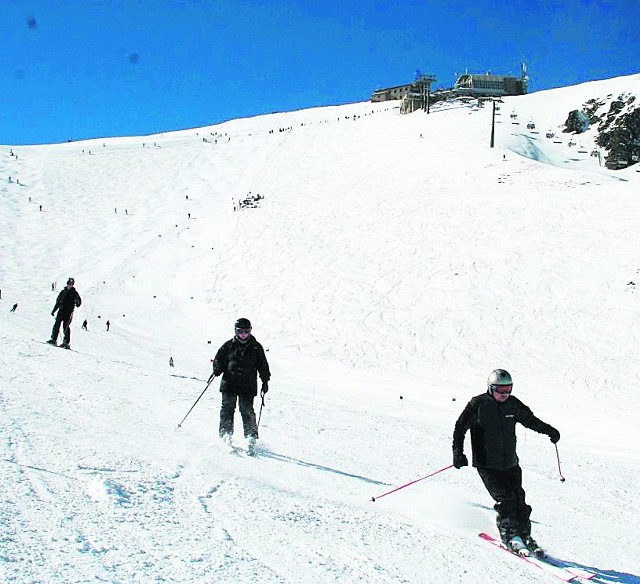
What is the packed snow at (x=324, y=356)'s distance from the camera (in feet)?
16.0

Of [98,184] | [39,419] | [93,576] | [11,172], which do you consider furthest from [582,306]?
[11,172]

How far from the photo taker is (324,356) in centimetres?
2155

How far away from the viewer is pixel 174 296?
29719 millimetres

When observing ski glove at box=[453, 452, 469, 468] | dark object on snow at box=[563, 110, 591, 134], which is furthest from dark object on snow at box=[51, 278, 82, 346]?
dark object on snow at box=[563, 110, 591, 134]

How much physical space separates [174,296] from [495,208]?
1803 centimetres

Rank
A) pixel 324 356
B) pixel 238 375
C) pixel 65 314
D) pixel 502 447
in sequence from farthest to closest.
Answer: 1. pixel 324 356
2. pixel 65 314
3. pixel 238 375
4. pixel 502 447

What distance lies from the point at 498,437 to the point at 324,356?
1598 centimetres

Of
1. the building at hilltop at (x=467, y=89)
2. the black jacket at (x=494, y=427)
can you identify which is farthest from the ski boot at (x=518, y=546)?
the building at hilltop at (x=467, y=89)

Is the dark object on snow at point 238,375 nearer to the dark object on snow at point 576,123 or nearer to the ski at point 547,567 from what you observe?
the ski at point 547,567

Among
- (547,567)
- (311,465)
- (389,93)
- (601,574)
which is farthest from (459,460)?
(389,93)

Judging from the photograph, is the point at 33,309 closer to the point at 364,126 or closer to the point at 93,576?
the point at 93,576

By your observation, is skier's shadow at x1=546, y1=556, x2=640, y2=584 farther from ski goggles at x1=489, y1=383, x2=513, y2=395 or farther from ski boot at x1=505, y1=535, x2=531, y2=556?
ski goggles at x1=489, y1=383, x2=513, y2=395

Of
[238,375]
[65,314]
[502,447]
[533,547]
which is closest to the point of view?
[533,547]

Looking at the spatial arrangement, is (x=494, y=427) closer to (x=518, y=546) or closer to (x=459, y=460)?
(x=459, y=460)
